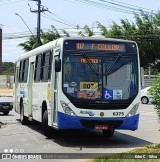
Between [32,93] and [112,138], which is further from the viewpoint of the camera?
[32,93]

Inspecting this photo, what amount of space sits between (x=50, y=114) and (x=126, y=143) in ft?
8.11

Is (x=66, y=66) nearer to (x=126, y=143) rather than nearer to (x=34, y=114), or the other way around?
(x=126, y=143)

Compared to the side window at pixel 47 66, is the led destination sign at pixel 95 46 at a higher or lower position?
higher

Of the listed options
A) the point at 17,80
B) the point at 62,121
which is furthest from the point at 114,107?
the point at 17,80

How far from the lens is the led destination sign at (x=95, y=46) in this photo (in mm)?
13984

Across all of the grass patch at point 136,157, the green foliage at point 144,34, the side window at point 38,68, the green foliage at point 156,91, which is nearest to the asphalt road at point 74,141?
the grass patch at point 136,157

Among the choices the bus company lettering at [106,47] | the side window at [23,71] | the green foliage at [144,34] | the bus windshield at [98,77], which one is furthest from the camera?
the green foliage at [144,34]

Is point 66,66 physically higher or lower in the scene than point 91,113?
higher

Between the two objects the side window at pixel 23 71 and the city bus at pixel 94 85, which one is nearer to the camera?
the city bus at pixel 94 85

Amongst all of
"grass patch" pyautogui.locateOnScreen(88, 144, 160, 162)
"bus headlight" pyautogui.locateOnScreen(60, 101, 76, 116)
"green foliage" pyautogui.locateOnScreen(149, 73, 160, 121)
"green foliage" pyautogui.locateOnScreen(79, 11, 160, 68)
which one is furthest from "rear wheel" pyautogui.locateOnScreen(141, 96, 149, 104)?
"grass patch" pyautogui.locateOnScreen(88, 144, 160, 162)

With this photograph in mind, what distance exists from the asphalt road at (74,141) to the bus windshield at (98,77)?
1412 millimetres

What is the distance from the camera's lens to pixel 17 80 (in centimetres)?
2273

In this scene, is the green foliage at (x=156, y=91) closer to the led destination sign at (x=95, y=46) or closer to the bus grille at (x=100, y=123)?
the bus grille at (x=100, y=123)

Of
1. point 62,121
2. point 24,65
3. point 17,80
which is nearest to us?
point 62,121
